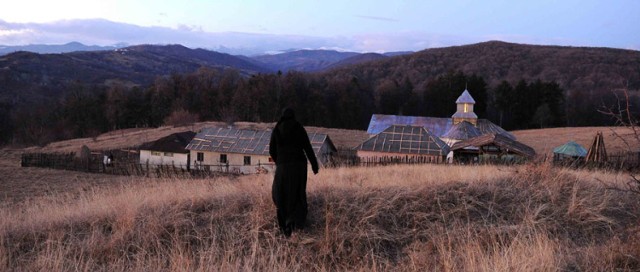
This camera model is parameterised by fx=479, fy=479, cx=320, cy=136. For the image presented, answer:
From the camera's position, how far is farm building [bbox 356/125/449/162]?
2994 cm

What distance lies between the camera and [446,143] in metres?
33.8

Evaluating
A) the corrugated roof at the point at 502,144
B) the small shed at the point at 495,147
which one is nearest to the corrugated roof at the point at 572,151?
the small shed at the point at 495,147

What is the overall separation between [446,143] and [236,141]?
14832 millimetres

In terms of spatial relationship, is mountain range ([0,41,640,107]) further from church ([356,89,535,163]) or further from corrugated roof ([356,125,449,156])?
corrugated roof ([356,125,449,156])

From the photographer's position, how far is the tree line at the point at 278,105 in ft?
207

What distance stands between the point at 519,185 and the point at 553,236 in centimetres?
203

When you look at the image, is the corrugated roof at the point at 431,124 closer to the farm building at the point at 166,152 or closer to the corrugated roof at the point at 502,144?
the corrugated roof at the point at 502,144

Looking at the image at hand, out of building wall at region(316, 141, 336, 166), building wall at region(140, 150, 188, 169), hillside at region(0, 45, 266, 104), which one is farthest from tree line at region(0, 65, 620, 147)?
building wall at region(316, 141, 336, 166)

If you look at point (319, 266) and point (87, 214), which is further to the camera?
point (87, 214)

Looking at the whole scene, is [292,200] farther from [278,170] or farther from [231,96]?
[231,96]

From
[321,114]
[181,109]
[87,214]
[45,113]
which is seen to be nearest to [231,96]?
[181,109]

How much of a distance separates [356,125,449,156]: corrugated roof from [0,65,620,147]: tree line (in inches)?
1310

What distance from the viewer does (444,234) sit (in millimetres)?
5492

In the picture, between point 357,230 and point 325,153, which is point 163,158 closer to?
point 325,153
